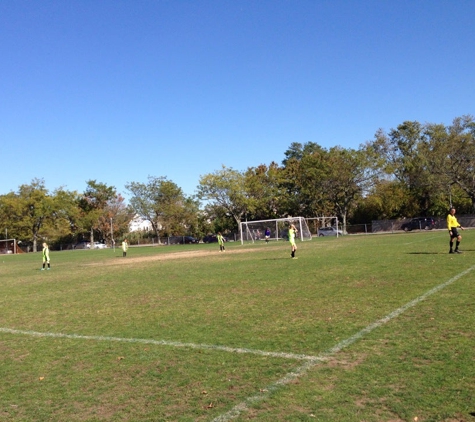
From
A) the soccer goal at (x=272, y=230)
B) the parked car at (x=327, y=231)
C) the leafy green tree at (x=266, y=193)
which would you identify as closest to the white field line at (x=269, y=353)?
the soccer goal at (x=272, y=230)

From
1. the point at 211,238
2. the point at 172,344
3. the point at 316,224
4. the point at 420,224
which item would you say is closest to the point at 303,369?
the point at 172,344

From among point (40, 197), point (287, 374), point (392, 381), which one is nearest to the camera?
point (392, 381)

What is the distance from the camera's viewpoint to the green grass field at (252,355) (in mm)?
4449

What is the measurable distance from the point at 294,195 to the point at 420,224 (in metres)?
19.0

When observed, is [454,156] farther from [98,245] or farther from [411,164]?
[98,245]

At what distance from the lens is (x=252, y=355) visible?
6078mm

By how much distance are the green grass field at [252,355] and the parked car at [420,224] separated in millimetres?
46954

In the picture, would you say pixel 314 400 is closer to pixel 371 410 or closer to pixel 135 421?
pixel 371 410

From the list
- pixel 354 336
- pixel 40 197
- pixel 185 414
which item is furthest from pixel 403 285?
pixel 40 197

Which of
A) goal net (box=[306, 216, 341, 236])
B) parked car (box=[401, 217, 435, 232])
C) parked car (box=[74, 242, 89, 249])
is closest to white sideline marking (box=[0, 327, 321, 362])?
parked car (box=[401, 217, 435, 232])

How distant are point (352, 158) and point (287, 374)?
57.1 m

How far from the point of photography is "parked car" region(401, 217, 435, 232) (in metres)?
55.1

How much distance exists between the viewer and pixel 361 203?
68812mm

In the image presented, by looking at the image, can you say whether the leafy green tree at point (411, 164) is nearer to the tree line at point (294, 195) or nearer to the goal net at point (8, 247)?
the tree line at point (294, 195)
